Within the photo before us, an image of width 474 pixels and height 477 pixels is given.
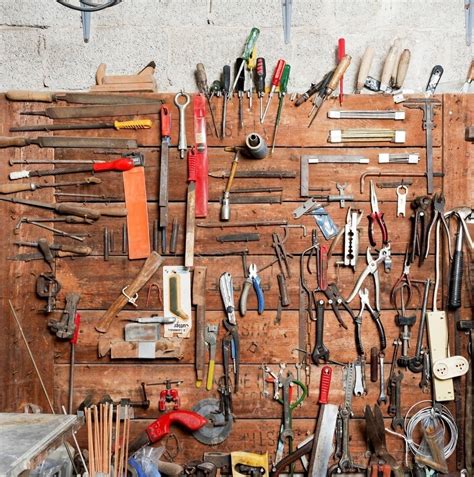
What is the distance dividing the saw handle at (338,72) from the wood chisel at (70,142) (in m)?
0.81

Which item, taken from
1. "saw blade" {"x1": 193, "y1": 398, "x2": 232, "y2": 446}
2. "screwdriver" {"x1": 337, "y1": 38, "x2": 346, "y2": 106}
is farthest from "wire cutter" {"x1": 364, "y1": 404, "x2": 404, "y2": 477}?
"screwdriver" {"x1": 337, "y1": 38, "x2": 346, "y2": 106}

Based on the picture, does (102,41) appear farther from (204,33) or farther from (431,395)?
(431,395)

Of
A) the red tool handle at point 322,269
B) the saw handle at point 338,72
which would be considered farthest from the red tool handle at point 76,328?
the saw handle at point 338,72

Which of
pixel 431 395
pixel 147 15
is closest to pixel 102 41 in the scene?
pixel 147 15

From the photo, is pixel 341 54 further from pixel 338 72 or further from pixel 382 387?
pixel 382 387

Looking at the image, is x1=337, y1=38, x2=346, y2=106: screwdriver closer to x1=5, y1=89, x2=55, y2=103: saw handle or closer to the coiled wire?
x1=5, y1=89, x2=55, y2=103: saw handle

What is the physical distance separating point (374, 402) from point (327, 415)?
0.64 ft

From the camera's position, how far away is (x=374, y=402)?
94.4 inches

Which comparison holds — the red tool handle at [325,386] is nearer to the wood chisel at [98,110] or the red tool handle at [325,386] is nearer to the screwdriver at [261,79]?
the screwdriver at [261,79]

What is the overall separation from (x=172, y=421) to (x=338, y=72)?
1.51m

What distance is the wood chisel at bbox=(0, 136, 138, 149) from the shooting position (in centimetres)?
240

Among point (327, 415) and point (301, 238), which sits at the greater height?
point (301, 238)

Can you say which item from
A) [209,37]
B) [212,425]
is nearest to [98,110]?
[209,37]

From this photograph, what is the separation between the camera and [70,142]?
241 cm
